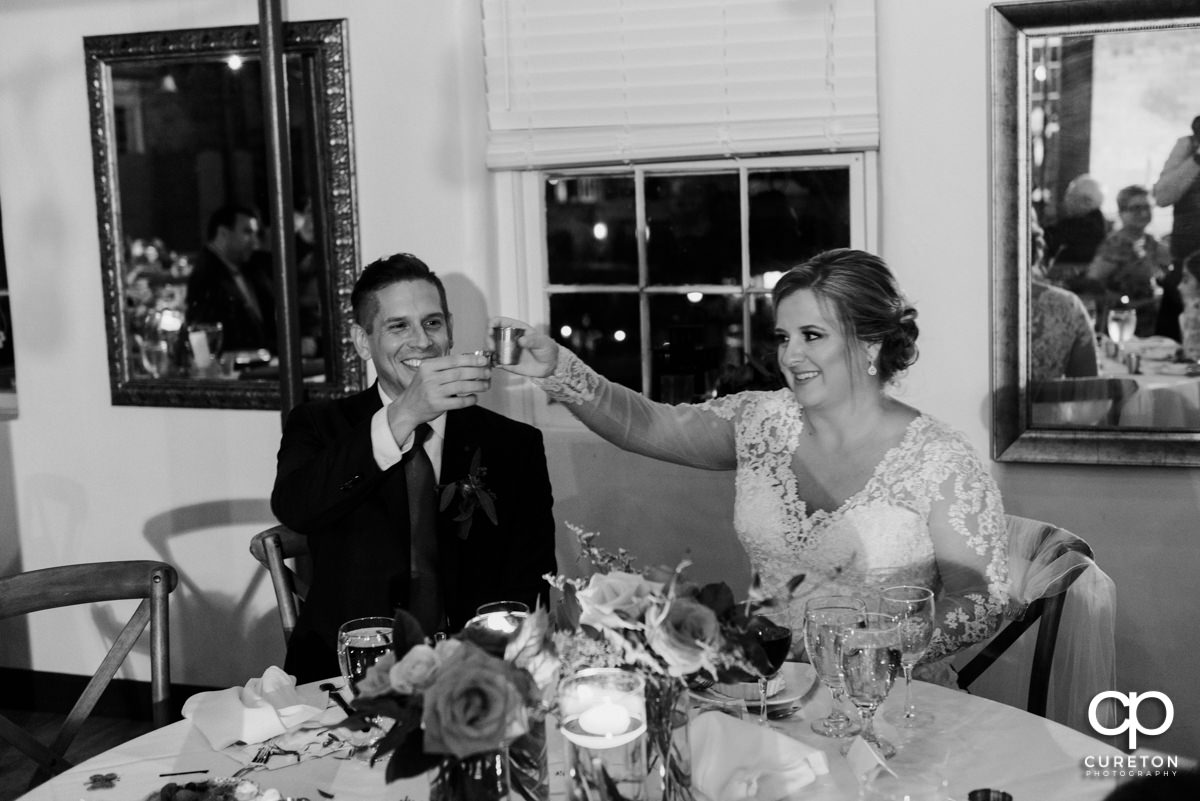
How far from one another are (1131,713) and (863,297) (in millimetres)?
1210

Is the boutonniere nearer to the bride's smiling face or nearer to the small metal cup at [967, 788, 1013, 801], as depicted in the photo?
the bride's smiling face

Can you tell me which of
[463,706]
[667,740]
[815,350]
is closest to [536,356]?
[815,350]

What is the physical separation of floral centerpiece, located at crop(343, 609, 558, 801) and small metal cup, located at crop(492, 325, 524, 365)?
1.10 meters

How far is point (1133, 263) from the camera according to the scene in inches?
123

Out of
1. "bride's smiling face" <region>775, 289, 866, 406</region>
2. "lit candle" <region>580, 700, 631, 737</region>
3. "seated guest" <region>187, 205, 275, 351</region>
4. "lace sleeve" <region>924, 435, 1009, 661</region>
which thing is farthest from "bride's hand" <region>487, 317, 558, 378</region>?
"seated guest" <region>187, 205, 275, 351</region>

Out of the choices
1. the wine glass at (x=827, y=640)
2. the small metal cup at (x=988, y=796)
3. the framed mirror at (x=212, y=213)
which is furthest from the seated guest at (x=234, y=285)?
the small metal cup at (x=988, y=796)

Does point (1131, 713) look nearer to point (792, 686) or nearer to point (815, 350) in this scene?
point (815, 350)

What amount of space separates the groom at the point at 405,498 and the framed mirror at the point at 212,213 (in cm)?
96

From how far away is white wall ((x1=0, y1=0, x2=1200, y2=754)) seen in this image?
3229 mm

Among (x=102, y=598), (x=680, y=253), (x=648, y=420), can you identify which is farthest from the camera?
(x=680, y=253)

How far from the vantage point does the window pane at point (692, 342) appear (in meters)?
3.64

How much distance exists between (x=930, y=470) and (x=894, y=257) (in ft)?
3.08

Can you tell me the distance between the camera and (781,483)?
2682 mm

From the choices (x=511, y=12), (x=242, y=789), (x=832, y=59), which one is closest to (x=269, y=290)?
(x=511, y=12)
